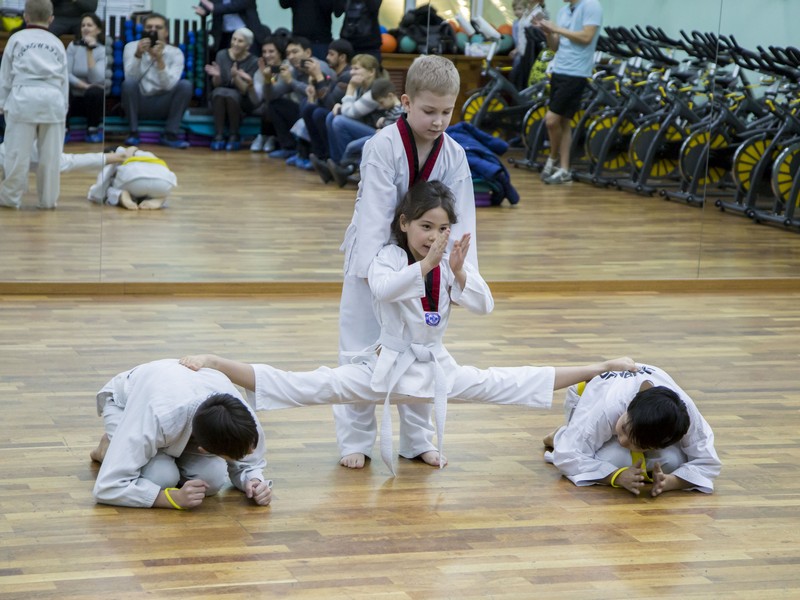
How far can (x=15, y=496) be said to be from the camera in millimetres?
3246

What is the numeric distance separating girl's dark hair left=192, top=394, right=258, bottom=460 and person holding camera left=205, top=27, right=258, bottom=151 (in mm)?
3083

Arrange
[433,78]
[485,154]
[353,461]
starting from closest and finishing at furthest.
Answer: [433,78], [353,461], [485,154]

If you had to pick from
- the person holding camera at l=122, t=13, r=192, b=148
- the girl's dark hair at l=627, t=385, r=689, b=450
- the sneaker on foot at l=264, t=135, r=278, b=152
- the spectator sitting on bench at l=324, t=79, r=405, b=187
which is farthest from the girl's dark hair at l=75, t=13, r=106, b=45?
the girl's dark hair at l=627, t=385, r=689, b=450

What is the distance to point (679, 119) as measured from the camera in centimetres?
726

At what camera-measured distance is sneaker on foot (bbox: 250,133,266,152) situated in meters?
6.11

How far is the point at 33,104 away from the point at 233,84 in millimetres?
943

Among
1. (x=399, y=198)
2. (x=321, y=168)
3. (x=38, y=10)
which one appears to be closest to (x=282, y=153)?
(x=321, y=168)

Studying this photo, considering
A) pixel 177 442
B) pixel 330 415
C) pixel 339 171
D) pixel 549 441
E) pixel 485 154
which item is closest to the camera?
pixel 177 442

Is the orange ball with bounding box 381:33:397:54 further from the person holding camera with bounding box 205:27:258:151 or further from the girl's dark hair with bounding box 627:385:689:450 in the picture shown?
the girl's dark hair with bounding box 627:385:689:450

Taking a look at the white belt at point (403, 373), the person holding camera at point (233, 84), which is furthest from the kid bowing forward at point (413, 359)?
the person holding camera at point (233, 84)

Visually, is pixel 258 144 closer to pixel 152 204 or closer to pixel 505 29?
pixel 152 204

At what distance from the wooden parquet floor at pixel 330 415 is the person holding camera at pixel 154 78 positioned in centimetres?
28

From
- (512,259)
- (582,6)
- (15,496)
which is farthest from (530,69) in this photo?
(15,496)

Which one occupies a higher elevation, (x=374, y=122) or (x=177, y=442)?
(x=374, y=122)
